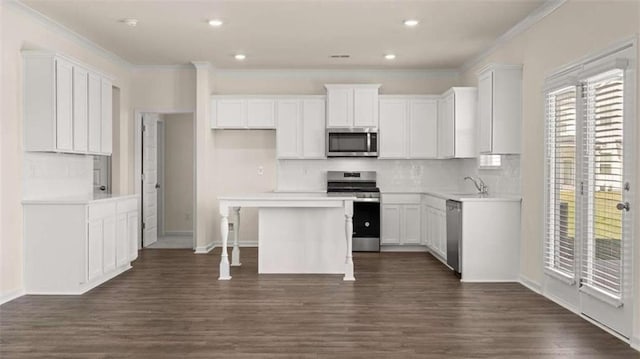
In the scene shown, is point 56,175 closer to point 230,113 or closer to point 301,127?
point 230,113

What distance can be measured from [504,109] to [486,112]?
9.4 inches

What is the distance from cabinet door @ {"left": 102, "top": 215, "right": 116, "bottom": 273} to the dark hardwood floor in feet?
0.63

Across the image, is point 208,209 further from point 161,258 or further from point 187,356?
point 187,356

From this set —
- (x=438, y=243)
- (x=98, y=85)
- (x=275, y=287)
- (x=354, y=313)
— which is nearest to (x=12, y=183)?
(x=98, y=85)

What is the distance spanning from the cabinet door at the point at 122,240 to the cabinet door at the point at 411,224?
3.88 metres

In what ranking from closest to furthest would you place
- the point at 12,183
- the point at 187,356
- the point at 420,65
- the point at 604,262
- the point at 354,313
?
the point at 187,356, the point at 604,262, the point at 354,313, the point at 12,183, the point at 420,65

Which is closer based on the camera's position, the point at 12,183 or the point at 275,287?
the point at 12,183

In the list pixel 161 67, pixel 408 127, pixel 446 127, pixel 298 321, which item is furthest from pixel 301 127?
pixel 298 321

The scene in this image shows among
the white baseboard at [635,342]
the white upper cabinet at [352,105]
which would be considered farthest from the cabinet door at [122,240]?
the white baseboard at [635,342]

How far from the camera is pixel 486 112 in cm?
615

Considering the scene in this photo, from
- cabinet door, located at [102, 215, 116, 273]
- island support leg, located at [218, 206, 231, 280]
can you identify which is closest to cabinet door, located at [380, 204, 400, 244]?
island support leg, located at [218, 206, 231, 280]

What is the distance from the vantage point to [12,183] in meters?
5.04

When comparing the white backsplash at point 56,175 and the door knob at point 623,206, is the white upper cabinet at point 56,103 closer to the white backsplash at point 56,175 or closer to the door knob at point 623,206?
the white backsplash at point 56,175

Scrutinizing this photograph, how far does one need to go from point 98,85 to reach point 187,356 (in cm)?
382
